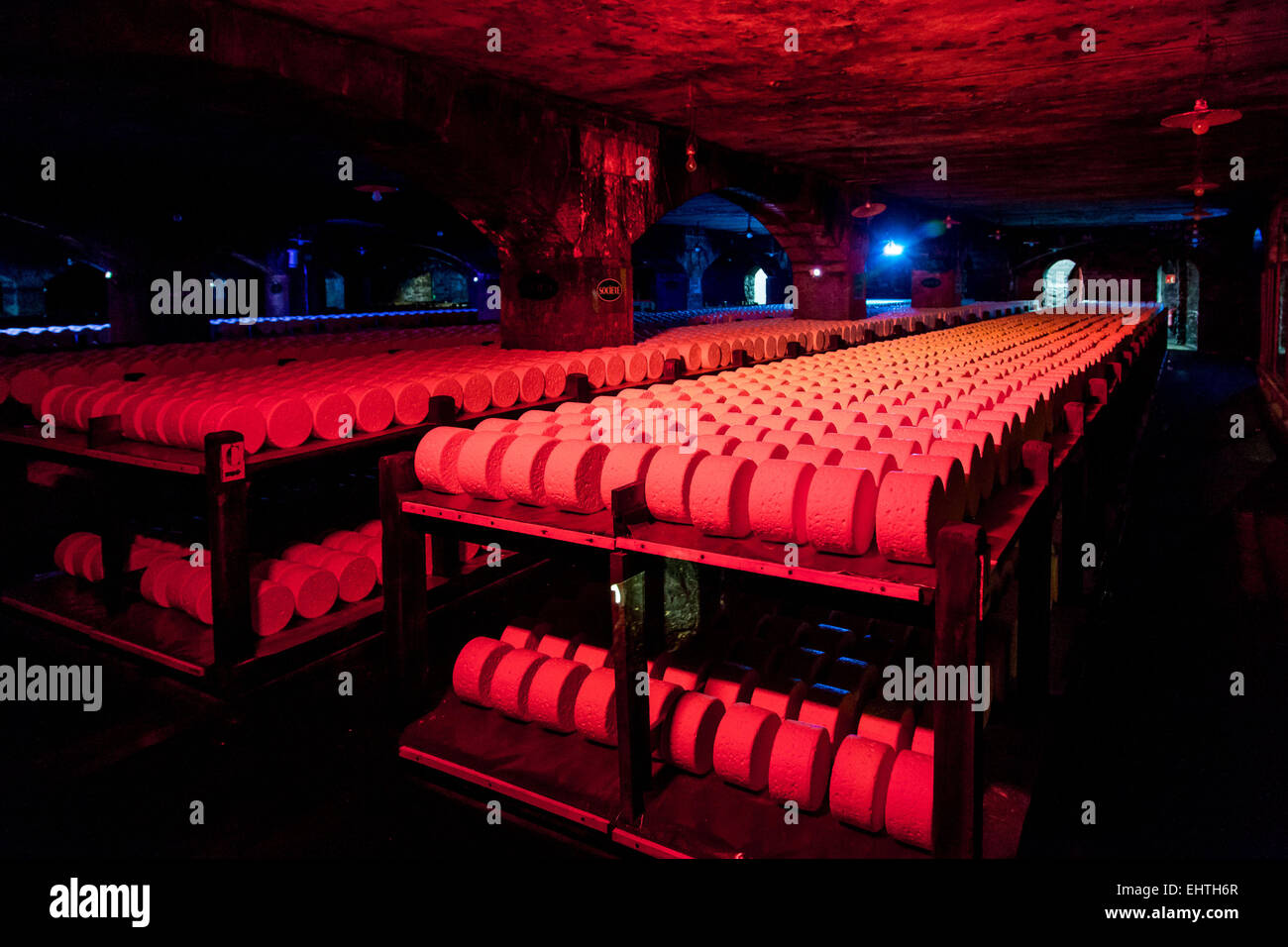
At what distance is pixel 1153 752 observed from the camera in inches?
135

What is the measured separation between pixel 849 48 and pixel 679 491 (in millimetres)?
4172

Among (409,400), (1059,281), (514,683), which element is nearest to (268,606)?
(409,400)

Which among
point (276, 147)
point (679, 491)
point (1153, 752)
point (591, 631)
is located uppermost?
point (276, 147)

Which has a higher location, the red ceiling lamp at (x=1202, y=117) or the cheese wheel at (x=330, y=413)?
the red ceiling lamp at (x=1202, y=117)

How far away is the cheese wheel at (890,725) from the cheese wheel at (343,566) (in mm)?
2681

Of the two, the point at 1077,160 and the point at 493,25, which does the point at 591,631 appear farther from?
the point at 1077,160

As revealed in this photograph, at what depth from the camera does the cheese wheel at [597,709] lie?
2928mm

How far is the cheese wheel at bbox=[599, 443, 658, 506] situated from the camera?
2645 millimetres

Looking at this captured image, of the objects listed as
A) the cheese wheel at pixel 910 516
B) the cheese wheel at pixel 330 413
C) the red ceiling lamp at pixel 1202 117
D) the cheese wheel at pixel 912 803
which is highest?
the red ceiling lamp at pixel 1202 117

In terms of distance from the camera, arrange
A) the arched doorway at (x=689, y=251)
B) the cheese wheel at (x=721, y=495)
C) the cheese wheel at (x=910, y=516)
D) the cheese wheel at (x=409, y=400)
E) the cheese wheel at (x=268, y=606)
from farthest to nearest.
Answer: the arched doorway at (x=689, y=251) < the cheese wheel at (x=409, y=400) < the cheese wheel at (x=268, y=606) < the cheese wheel at (x=721, y=495) < the cheese wheel at (x=910, y=516)

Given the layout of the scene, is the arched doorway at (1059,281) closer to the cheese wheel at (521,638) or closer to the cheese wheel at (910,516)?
the cheese wheel at (521,638)

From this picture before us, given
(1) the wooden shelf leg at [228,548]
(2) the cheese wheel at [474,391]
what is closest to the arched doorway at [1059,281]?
(2) the cheese wheel at [474,391]
